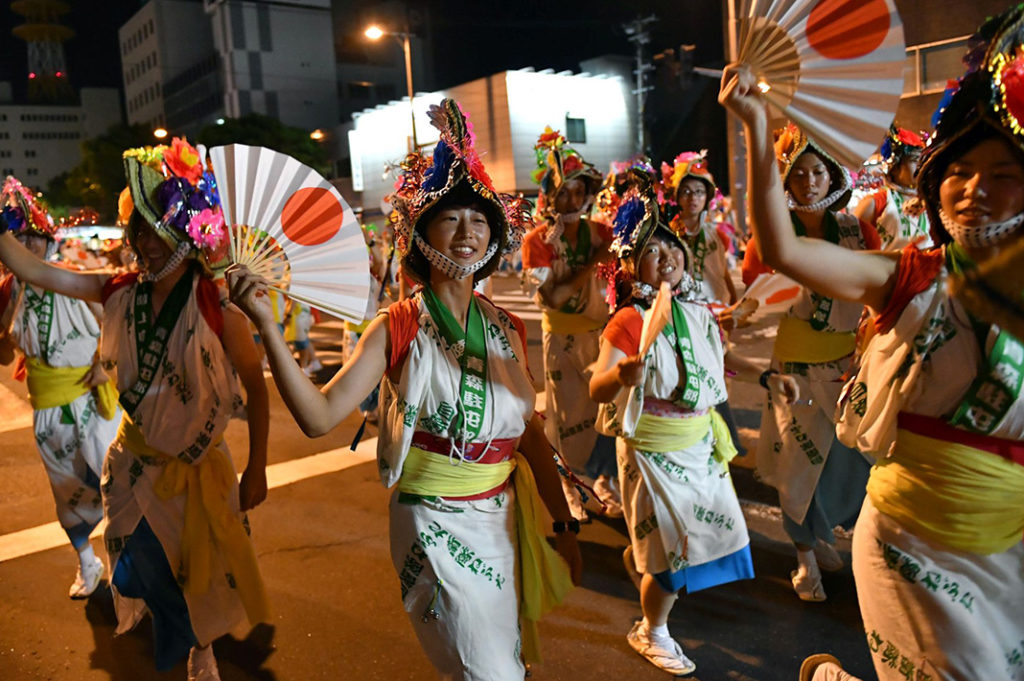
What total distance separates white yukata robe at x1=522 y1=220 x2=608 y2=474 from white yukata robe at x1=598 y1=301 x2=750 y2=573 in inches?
78.0

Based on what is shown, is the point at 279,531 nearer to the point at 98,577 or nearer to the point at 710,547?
the point at 98,577

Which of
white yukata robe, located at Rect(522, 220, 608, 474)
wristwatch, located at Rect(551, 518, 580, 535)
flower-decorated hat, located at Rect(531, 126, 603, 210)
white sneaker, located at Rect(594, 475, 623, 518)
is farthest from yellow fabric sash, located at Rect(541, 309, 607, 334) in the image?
wristwatch, located at Rect(551, 518, 580, 535)

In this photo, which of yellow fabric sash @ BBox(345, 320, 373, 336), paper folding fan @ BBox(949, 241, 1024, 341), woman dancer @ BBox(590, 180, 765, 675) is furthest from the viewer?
yellow fabric sash @ BBox(345, 320, 373, 336)

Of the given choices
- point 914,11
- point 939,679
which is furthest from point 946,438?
point 914,11

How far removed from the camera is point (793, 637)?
3611mm

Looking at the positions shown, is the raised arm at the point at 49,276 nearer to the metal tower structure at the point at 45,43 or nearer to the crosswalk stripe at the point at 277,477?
the crosswalk stripe at the point at 277,477

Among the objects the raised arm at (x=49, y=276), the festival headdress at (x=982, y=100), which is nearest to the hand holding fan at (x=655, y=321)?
the festival headdress at (x=982, y=100)

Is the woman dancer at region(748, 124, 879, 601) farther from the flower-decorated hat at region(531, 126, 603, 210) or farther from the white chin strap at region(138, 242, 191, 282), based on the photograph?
the white chin strap at region(138, 242, 191, 282)

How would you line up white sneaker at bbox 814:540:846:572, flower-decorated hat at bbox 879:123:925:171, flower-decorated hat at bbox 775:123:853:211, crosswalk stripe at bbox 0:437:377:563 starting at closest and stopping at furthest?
1. flower-decorated hat at bbox 775:123:853:211
2. white sneaker at bbox 814:540:846:572
3. flower-decorated hat at bbox 879:123:925:171
4. crosswalk stripe at bbox 0:437:377:563

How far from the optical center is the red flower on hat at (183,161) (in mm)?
3234

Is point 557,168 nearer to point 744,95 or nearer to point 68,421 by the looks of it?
point 68,421

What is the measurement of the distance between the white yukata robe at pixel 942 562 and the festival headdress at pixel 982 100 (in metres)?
0.22

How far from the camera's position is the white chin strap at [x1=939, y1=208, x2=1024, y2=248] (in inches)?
73.9

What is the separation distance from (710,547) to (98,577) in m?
3.58
